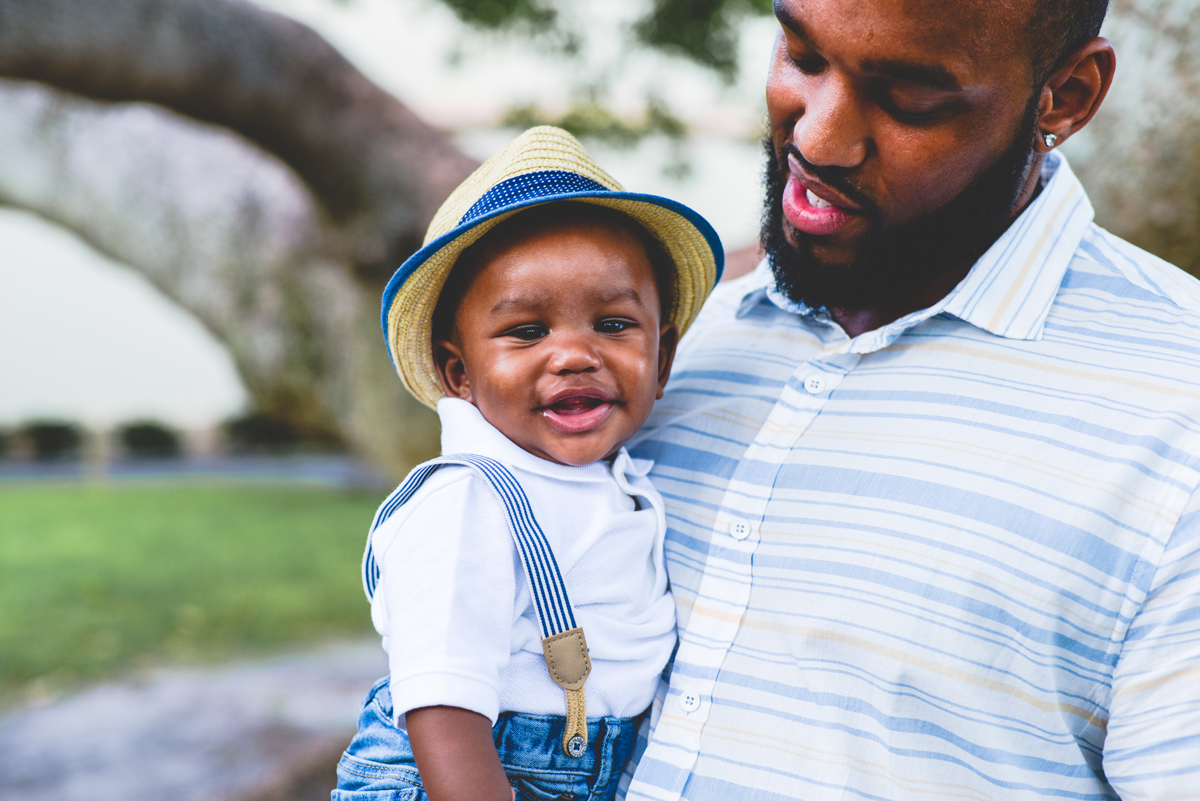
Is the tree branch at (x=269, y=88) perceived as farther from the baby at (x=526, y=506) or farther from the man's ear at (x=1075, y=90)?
the man's ear at (x=1075, y=90)

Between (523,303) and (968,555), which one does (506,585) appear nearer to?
(523,303)

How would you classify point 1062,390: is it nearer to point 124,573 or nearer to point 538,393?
point 538,393

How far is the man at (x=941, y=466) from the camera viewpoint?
1.42m

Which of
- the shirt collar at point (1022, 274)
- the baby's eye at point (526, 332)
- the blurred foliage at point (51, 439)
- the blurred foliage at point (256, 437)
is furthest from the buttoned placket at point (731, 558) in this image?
the blurred foliage at point (51, 439)

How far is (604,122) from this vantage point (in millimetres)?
5605

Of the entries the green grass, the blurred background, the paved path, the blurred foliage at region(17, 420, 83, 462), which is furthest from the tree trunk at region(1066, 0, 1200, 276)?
the blurred foliage at region(17, 420, 83, 462)

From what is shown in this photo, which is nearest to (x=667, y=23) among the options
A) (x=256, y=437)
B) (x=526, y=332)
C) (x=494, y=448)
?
(x=526, y=332)

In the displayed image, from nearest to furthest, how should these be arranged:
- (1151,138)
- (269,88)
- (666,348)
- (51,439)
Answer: (666,348) → (1151,138) → (269,88) → (51,439)

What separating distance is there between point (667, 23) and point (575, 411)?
4.28 meters

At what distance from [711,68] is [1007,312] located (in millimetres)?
4342

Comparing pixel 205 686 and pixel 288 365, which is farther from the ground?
pixel 288 365

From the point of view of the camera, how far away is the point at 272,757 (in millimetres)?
6477

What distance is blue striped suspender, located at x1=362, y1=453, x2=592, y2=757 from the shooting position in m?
1.54

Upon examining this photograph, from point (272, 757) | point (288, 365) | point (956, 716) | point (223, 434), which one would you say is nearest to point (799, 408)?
point (956, 716)
